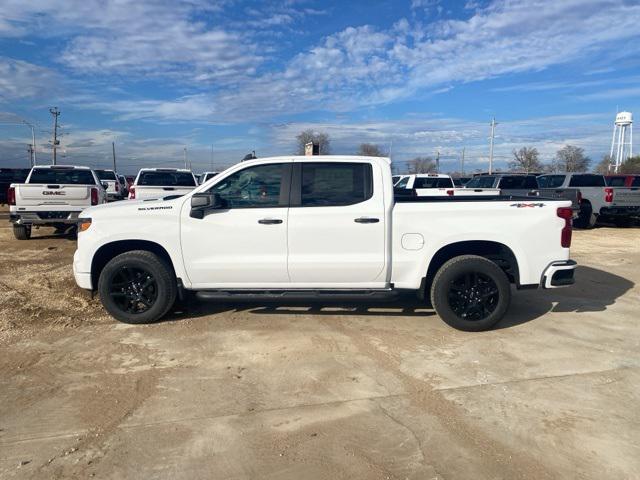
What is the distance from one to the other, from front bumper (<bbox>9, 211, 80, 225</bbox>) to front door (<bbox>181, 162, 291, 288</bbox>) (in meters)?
7.06

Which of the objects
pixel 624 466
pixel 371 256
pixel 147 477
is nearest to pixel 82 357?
pixel 147 477

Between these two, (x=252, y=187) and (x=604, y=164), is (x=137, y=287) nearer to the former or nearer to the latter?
(x=252, y=187)

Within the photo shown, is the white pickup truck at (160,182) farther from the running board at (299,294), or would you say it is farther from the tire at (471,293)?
the tire at (471,293)

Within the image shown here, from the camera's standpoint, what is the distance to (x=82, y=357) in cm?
465

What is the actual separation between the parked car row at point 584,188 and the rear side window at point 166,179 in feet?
21.0

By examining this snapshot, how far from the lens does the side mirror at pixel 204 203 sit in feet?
16.9

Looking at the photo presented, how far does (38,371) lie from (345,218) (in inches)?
128

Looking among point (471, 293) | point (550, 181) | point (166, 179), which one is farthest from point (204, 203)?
point (550, 181)

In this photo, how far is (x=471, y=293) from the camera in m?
5.35

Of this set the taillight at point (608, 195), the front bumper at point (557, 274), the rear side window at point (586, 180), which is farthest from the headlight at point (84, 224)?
the rear side window at point (586, 180)

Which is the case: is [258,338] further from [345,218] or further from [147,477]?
[147,477]

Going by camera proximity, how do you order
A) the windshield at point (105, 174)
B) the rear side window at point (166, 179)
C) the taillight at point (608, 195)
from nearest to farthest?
the rear side window at point (166, 179), the taillight at point (608, 195), the windshield at point (105, 174)

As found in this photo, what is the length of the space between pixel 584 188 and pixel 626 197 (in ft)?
4.26

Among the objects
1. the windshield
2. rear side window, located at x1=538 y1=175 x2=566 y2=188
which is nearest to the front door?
rear side window, located at x1=538 y1=175 x2=566 y2=188
